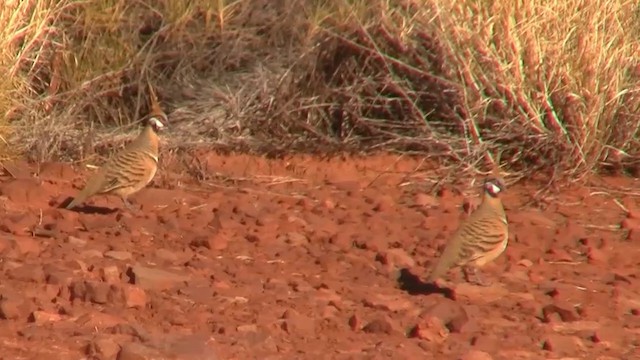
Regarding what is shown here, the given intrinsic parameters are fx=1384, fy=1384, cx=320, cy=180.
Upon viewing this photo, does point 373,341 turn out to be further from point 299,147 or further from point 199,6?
point 199,6

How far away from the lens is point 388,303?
19.9 feet

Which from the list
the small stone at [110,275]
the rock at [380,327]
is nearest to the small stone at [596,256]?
the rock at [380,327]

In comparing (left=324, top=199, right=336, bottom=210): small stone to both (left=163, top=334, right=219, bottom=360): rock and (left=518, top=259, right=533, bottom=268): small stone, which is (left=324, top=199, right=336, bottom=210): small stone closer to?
(left=518, top=259, right=533, bottom=268): small stone

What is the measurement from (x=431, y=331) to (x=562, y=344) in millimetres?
534

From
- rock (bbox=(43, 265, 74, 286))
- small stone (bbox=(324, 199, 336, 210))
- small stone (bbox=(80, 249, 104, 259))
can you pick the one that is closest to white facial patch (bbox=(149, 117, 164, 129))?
small stone (bbox=(324, 199, 336, 210))

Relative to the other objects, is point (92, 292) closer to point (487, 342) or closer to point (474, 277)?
point (487, 342)

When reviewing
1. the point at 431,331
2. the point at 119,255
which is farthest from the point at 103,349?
the point at 119,255

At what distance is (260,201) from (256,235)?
0.98m

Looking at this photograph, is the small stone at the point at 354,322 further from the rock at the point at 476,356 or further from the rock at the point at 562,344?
the rock at the point at 562,344

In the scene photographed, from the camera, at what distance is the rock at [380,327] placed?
567cm

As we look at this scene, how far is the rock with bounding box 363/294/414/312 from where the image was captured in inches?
238

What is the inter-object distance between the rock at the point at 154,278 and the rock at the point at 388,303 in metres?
0.85

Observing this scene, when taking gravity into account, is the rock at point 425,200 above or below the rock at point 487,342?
below

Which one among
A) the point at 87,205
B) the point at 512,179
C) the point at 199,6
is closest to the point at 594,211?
the point at 512,179
